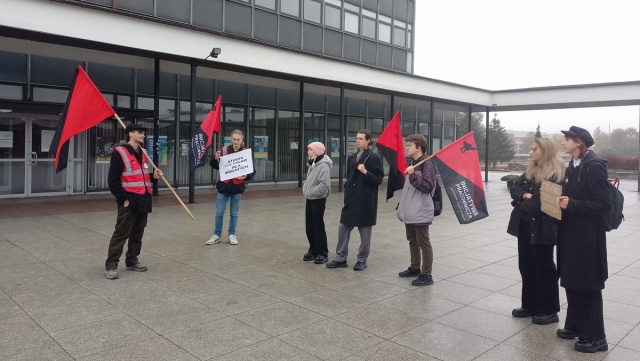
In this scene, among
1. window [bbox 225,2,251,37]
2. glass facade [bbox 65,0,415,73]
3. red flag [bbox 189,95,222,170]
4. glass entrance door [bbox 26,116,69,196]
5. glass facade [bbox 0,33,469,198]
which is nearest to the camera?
red flag [bbox 189,95,222,170]

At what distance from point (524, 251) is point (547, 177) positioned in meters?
0.80

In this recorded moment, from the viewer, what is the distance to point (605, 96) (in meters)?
23.1

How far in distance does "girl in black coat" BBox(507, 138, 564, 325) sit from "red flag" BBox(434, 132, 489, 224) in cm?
106

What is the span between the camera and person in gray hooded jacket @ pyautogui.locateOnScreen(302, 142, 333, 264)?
7258mm

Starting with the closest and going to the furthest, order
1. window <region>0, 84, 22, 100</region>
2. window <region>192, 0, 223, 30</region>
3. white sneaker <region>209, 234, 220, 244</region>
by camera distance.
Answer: white sneaker <region>209, 234, 220, 244</region> < window <region>0, 84, 22, 100</region> < window <region>192, 0, 223, 30</region>

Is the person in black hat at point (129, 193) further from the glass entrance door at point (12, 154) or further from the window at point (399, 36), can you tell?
the window at point (399, 36)

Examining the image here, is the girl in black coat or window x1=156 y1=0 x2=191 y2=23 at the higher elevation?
window x1=156 y1=0 x2=191 y2=23

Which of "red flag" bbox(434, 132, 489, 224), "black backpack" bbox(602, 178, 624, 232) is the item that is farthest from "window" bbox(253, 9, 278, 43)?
"black backpack" bbox(602, 178, 624, 232)

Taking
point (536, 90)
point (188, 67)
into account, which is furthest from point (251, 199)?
point (536, 90)

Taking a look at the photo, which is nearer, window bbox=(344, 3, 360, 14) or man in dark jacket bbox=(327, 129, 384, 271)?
man in dark jacket bbox=(327, 129, 384, 271)

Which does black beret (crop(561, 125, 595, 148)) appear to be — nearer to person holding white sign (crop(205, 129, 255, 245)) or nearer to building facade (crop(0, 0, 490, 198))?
person holding white sign (crop(205, 129, 255, 245))

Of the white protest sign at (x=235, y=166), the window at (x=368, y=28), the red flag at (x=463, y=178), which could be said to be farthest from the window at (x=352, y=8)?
the red flag at (x=463, y=178)

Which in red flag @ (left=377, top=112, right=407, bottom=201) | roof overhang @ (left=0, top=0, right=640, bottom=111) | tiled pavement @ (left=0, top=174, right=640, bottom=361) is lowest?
tiled pavement @ (left=0, top=174, right=640, bottom=361)

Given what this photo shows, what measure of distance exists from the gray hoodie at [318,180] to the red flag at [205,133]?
4191 millimetres
